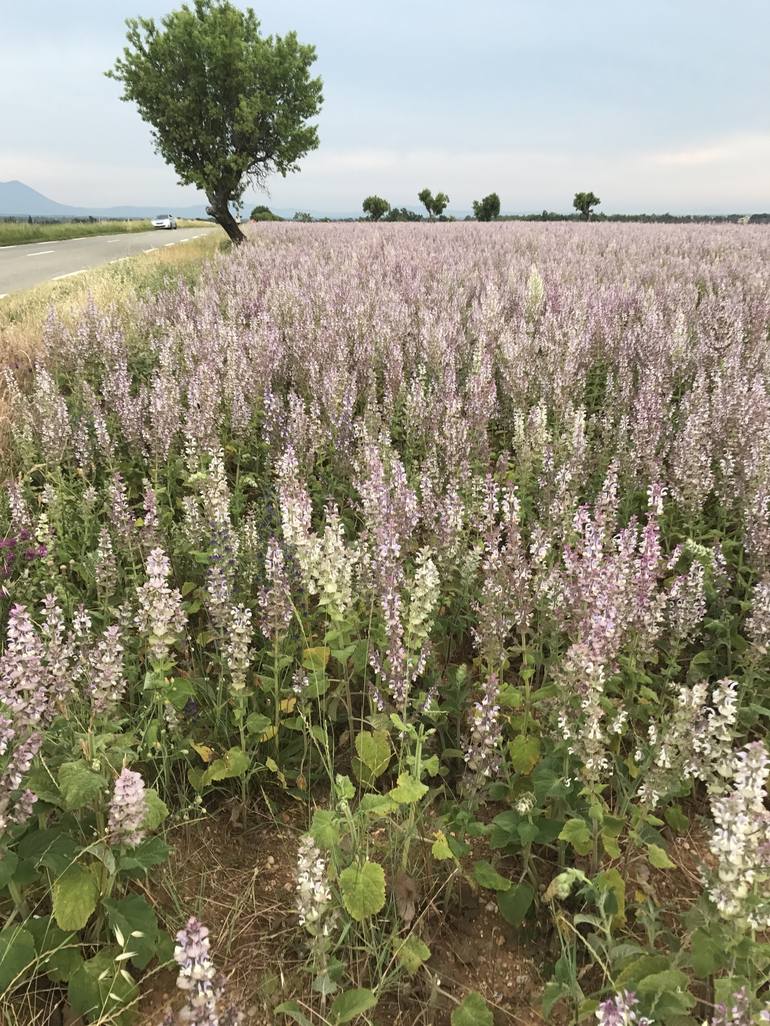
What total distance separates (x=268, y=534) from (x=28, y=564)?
1.44 meters

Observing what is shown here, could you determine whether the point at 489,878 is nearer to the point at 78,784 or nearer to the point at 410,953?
the point at 410,953

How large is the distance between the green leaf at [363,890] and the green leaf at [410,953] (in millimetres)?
130

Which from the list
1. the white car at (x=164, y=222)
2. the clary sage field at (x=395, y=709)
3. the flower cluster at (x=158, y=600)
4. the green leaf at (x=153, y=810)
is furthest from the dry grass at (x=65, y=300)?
the white car at (x=164, y=222)

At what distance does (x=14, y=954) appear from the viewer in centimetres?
172

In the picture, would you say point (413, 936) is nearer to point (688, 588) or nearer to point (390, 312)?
point (688, 588)

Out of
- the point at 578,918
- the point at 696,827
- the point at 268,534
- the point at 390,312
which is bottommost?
the point at 696,827

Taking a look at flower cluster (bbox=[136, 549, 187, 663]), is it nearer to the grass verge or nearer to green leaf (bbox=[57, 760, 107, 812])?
green leaf (bbox=[57, 760, 107, 812])

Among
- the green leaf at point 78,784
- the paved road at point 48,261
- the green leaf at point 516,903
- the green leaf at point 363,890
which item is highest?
the paved road at point 48,261

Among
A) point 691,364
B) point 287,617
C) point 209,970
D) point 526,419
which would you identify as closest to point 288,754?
point 287,617

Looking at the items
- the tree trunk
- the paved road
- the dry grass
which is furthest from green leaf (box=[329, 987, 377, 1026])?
the tree trunk

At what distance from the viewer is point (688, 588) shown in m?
2.84

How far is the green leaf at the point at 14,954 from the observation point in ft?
5.48

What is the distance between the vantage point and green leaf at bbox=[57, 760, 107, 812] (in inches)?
73.0

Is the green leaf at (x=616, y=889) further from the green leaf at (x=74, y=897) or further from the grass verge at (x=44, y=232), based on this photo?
the grass verge at (x=44, y=232)
